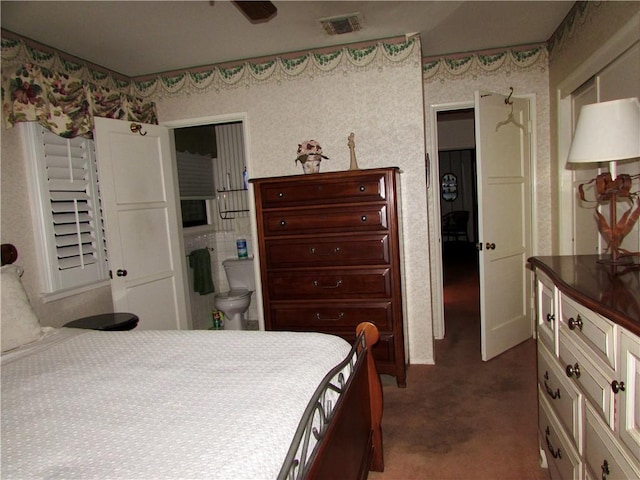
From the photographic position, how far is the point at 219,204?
476 centimetres

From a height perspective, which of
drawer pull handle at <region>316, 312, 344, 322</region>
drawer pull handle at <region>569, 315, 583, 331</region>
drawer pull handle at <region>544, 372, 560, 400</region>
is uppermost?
drawer pull handle at <region>569, 315, 583, 331</region>

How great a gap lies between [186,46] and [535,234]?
10.8ft

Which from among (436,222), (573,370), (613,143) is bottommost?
(573,370)

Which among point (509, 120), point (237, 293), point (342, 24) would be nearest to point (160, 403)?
point (342, 24)

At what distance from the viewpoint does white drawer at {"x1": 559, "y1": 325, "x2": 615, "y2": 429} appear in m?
1.17

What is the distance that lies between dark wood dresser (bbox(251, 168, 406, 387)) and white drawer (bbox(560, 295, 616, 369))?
1367mm

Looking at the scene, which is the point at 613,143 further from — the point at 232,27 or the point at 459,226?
the point at 459,226

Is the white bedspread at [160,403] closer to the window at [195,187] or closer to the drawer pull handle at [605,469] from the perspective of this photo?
the drawer pull handle at [605,469]

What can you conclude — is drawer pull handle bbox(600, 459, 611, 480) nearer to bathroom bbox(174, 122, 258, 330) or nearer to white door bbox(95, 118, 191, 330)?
white door bbox(95, 118, 191, 330)

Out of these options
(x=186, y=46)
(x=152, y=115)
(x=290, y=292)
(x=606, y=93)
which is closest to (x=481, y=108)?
(x=606, y=93)

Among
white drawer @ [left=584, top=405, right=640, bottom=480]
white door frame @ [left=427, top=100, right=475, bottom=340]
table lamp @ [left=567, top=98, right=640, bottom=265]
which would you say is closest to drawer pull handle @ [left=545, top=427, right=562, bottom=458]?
white drawer @ [left=584, top=405, right=640, bottom=480]

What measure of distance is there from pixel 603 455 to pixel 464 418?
132cm

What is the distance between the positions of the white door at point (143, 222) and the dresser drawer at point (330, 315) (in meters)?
1.02

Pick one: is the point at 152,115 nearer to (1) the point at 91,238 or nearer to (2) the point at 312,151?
(1) the point at 91,238
